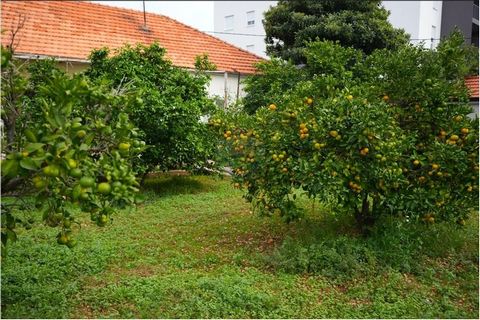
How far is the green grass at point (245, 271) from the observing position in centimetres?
351

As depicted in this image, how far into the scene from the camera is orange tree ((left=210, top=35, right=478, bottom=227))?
3896mm

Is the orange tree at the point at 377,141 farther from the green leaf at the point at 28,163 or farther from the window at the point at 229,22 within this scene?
the window at the point at 229,22

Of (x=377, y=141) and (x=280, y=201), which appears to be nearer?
(x=377, y=141)

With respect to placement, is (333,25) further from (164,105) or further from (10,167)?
(10,167)

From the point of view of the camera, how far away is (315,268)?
421 cm

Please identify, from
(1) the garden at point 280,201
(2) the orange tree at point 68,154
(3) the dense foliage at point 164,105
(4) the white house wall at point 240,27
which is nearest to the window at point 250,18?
(4) the white house wall at point 240,27

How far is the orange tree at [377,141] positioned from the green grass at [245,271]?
0.48 metres

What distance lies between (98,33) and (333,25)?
5290 mm

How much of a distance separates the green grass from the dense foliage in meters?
1.53

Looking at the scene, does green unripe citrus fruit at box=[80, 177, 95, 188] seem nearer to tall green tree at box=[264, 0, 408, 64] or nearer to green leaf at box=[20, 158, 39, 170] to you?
green leaf at box=[20, 158, 39, 170]

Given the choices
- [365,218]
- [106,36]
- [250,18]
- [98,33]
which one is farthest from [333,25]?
[250,18]

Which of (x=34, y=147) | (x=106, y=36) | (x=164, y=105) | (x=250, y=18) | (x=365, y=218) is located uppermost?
(x=250, y=18)

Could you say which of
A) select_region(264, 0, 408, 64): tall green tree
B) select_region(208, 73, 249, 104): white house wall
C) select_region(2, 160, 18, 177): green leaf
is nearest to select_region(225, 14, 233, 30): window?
select_region(208, 73, 249, 104): white house wall

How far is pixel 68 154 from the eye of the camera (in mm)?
2494
